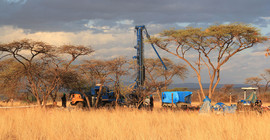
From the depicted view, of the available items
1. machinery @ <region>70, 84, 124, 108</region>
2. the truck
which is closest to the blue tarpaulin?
the truck

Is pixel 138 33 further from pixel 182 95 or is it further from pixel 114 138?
pixel 114 138

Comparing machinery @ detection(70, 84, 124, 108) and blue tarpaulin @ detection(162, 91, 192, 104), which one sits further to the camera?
blue tarpaulin @ detection(162, 91, 192, 104)

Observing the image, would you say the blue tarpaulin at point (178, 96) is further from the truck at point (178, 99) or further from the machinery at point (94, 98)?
the machinery at point (94, 98)

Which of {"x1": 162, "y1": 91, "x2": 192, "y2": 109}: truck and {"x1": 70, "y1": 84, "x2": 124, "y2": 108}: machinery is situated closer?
{"x1": 70, "y1": 84, "x2": 124, "y2": 108}: machinery

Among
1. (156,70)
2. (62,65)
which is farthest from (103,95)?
(156,70)

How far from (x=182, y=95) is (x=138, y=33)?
13681mm

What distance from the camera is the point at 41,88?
25422 millimetres

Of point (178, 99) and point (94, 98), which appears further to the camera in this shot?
point (178, 99)

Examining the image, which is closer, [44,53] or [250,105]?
[250,105]

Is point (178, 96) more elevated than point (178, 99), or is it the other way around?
point (178, 96)

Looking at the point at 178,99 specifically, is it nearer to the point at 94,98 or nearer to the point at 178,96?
the point at 178,96

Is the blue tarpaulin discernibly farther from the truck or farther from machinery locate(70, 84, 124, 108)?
machinery locate(70, 84, 124, 108)

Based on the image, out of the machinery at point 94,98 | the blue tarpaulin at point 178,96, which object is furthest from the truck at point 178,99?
the machinery at point 94,98

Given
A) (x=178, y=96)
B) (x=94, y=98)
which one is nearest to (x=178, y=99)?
(x=178, y=96)
